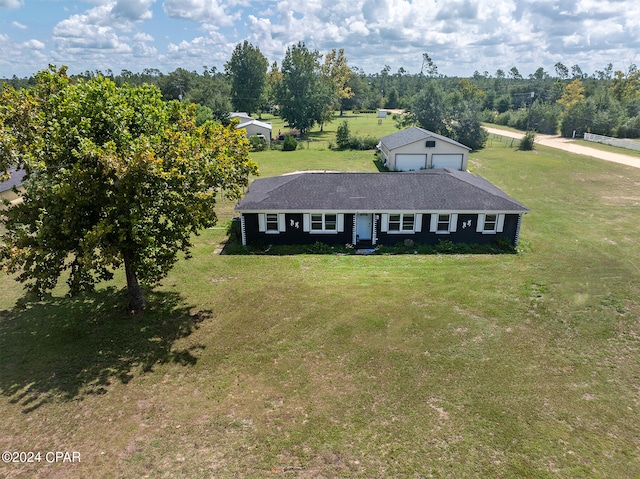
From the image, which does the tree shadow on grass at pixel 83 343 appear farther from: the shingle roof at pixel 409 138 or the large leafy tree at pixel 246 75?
the large leafy tree at pixel 246 75

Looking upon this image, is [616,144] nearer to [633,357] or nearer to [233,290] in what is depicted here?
[633,357]

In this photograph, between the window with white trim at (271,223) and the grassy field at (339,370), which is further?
the window with white trim at (271,223)

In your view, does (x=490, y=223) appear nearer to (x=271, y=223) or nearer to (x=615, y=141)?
(x=271, y=223)

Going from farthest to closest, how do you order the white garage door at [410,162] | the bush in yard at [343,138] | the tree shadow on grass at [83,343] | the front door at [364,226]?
the bush in yard at [343,138], the white garage door at [410,162], the front door at [364,226], the tree shadow on grass at [83,343]

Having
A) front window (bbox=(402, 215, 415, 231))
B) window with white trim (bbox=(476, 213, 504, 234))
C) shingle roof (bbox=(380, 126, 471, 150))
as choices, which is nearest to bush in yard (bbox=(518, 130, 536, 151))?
shingle roof (bbox=(380, 126, 471, 150))

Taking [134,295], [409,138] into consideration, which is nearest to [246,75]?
[409,138]

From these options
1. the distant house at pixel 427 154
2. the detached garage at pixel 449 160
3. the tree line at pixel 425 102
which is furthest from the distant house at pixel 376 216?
the tree line at pixel 425 102

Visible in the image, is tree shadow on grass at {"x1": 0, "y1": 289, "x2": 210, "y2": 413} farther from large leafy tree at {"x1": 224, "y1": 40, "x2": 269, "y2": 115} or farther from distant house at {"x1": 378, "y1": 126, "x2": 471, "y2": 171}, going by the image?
large leafy tree at {"x1": 224, "y1": 40, "x2": 269, "y2": 115}
